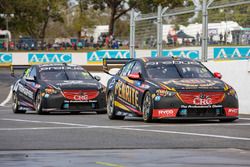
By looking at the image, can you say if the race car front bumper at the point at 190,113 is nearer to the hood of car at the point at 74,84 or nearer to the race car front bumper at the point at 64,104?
the race car front bumper at the point at 64,104

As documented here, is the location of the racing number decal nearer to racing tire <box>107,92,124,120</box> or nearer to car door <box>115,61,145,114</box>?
car door <box>115,61,145,114</box>

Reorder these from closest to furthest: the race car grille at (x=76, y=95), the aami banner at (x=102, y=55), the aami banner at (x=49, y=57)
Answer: the race car grille at (x=76, y=95), the aami banner at (x=102, y=55), the aami banner at (x=49, y=57)

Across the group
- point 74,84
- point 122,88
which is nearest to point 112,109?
point 122,88

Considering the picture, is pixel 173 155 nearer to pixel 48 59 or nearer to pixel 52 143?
pixel 52 143

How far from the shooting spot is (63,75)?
22.7m

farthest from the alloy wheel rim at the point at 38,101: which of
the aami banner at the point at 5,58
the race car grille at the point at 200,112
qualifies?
the aami banner at the point at 5,58

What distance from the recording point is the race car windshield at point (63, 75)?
74.0ft

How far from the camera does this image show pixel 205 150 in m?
10.8

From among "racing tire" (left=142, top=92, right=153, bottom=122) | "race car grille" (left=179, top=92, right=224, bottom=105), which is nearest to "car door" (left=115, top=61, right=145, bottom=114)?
"racing tire" (left=142, top=92, right=153, bottom=122)

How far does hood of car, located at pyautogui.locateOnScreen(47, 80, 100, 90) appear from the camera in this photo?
70.2 ft

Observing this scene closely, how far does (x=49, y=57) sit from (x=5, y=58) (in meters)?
3.64

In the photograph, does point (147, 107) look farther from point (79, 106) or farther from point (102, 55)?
point (102, 55)

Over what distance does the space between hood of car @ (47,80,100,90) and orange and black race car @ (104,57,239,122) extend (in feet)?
11.3

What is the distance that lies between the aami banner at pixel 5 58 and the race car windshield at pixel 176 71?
46.4 metres
